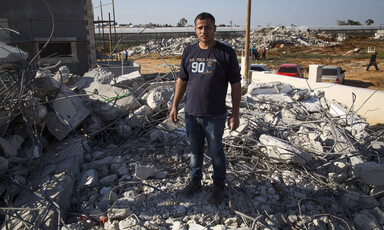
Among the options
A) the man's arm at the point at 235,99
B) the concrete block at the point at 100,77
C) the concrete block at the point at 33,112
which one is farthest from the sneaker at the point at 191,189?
the concrete block at the point at 100,77

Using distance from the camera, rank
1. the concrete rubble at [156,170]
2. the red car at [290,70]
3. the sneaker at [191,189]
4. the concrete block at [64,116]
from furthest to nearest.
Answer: the red car at [290,70] → the concrete block at [64,116] → the sneaker at [191,189] → the concrete rubble at [156,170]

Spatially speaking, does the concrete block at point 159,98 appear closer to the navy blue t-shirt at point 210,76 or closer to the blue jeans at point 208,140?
the blue jeans at point 208,140

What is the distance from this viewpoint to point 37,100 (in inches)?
165

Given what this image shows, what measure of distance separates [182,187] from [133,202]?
0.60 meters

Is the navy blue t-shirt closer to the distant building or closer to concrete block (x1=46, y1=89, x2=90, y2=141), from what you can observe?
concrete block (x1=46, y1=89, x2=90, y2=141)

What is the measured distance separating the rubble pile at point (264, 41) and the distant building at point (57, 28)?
2075 centimetres

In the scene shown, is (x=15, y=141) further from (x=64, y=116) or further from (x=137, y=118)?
(x=137, y=118)

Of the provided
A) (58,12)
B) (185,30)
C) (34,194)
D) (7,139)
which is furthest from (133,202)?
(185,30)

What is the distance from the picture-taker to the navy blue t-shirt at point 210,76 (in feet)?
9.06

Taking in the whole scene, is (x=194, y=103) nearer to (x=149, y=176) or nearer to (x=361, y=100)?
(x=149, y=176)

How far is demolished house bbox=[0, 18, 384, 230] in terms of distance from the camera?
292 cm

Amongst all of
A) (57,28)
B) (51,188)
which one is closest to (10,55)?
(51,188)

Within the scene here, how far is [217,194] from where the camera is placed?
3.04 m

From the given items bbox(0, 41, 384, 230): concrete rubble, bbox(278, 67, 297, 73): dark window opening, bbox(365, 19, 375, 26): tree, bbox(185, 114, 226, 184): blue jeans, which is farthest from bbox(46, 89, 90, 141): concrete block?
bbox(365, 19, 375, 26): tree
